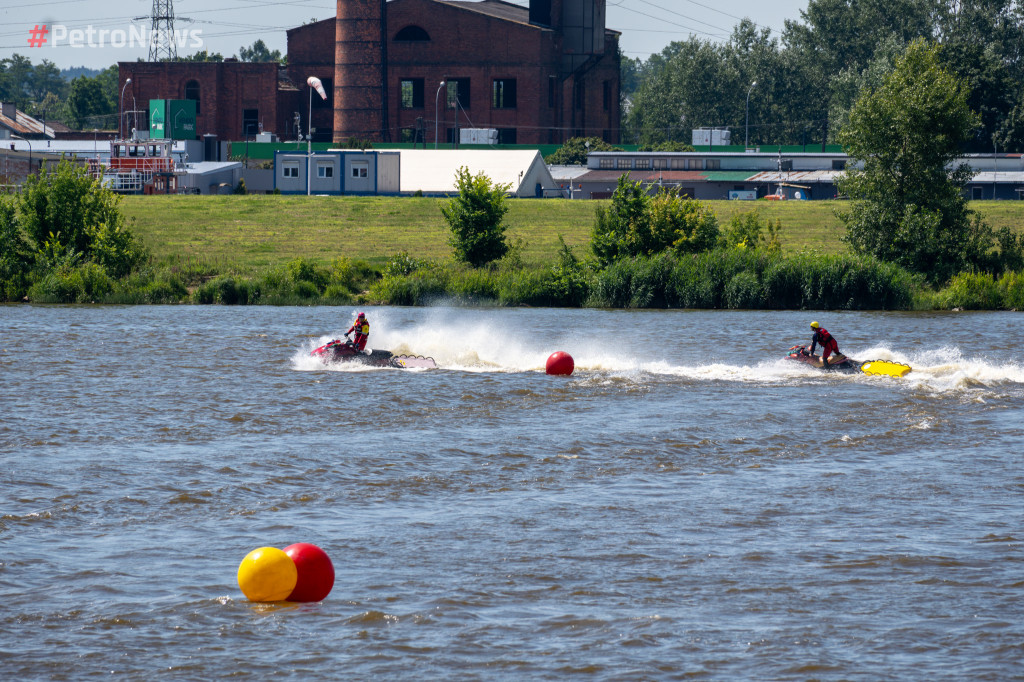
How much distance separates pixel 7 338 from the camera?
39.3 meters

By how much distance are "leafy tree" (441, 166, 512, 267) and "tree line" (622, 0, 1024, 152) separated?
6814 cm

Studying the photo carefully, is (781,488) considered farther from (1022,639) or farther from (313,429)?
(313,429)

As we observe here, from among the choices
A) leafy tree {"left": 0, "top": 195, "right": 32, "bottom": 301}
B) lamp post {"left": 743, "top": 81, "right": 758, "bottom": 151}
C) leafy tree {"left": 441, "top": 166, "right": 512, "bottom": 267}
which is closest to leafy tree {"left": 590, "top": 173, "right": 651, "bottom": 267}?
leafy tree {"left": 441, "top": 166, "right": 512, "bottom": 267}

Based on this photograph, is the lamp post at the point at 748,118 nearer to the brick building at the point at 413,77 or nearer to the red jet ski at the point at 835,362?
the brick building at the point at 413,77

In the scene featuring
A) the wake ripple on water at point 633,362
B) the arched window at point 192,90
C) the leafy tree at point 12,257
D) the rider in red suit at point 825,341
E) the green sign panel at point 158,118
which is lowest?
the wake ripple on water at point 633,362

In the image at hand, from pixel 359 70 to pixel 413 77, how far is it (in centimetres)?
651

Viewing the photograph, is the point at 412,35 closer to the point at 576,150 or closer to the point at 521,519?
the point at 576,150

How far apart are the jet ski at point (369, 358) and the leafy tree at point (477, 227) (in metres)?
24.9

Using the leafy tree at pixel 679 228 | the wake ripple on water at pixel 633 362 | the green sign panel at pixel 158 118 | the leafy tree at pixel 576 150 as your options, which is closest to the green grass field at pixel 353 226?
the leafy tree at pixel 679 228

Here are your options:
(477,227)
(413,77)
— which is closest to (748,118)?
(413,77)

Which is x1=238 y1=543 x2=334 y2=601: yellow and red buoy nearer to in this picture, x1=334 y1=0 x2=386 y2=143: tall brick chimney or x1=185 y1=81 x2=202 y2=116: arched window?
x1=334 y1=0 x2=386 y2=143: tall brick chimney

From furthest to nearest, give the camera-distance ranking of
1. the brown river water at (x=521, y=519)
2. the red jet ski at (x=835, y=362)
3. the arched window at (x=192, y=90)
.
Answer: the arched window at (x=192, y=90) < the red jet ski at (x=835, y=362) < the brown river water at (x=521, y=519)

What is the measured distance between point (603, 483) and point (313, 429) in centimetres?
678

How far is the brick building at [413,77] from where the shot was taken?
112 meters
